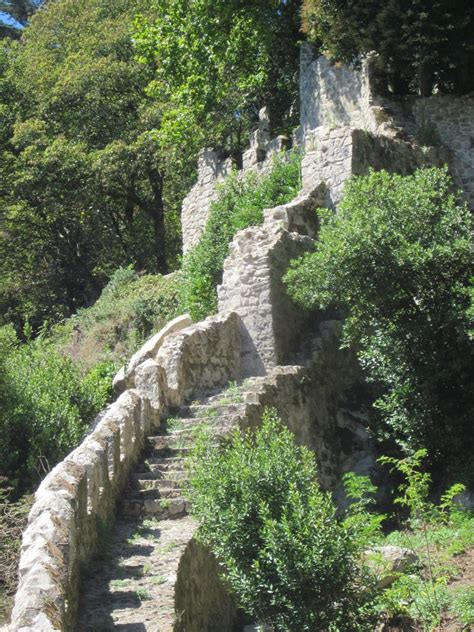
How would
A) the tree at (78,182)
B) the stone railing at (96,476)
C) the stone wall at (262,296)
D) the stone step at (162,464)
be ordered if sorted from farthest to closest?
1. the tree at (78,182)
2. the stone wall at (262,296)
3. the stone step at (162,464)
4. the stone railing at (96,476)

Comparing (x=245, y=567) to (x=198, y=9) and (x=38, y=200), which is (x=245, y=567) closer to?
(x=198, y=9)

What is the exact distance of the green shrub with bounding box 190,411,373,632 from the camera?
8.15 m

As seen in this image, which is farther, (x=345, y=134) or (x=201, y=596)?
(x=345, y=134)

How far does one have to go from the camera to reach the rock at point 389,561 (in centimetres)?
942

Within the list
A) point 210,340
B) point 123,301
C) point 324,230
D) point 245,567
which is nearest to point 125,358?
point 123,301

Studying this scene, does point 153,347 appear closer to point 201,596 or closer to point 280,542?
point 201,596

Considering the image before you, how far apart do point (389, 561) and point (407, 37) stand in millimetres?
12094

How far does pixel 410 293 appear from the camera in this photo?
532 inches

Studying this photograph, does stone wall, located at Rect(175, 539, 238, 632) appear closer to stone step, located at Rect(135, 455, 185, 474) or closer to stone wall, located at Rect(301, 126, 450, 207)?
stone step, located at Rect(135, 455, 185, 474)

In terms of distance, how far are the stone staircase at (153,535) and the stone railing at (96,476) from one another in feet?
0.55

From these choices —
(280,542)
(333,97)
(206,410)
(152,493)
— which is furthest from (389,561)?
(333,97)

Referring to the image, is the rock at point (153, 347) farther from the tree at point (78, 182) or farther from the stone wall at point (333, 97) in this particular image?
the tree at point (78, 182)

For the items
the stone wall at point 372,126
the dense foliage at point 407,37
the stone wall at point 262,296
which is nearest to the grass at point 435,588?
the stone wall at point 262,296

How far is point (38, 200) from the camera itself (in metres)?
29.2
